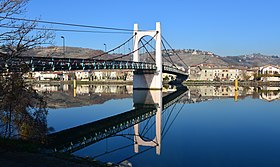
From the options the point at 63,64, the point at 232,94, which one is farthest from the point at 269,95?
the point at 63,64

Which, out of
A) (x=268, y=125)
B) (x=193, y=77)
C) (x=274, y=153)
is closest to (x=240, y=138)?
(x=274, y=153)

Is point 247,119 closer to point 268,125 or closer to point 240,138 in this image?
point 268,125

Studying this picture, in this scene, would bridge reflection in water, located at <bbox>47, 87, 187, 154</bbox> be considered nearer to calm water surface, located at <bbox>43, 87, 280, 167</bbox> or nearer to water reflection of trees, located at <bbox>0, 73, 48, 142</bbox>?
calm water surface, located at <bbox>43, 87, 280, 167</bbox>

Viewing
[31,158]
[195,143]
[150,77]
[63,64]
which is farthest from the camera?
[150,77]

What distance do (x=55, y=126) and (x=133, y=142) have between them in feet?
14.4

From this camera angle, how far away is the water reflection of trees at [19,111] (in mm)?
7930

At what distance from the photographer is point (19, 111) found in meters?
8.42

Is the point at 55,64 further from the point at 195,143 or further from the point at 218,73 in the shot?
the point at 218,73

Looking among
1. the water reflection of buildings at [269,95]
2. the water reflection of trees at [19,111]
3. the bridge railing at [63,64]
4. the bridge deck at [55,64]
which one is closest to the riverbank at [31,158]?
the water reflection of trees at [19,111]

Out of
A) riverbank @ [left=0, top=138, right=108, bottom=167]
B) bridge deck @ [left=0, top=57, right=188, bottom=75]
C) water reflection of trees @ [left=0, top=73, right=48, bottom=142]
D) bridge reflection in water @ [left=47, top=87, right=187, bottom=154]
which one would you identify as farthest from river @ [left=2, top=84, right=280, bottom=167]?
riverbank @ [left=0, top=138, right=108, bottom=167]

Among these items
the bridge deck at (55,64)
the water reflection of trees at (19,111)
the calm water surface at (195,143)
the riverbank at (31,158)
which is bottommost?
the calm water surface at (195,143)

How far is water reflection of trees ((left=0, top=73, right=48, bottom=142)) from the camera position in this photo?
7930 millimetres

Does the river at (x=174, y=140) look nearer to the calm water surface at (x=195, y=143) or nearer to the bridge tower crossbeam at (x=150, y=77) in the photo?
the calm water surface at (x=195, y=143)

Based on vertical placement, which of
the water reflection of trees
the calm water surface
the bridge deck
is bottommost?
the calm water surface
